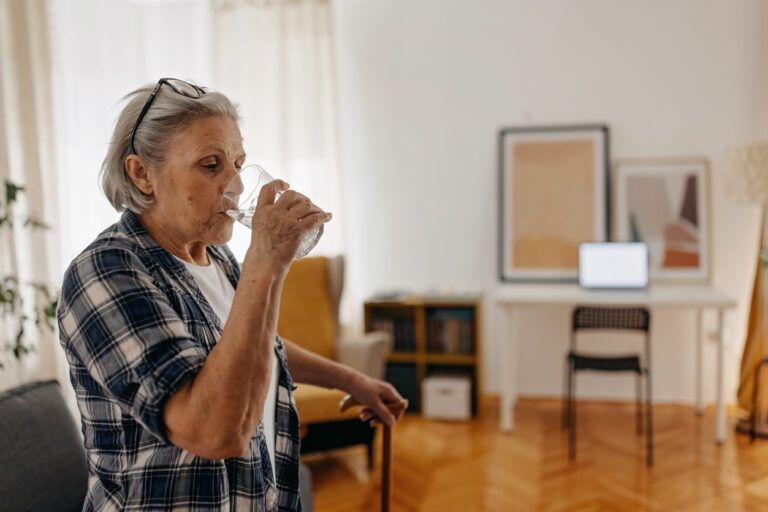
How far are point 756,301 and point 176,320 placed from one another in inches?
136

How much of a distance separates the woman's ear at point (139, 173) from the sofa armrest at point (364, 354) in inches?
88.8

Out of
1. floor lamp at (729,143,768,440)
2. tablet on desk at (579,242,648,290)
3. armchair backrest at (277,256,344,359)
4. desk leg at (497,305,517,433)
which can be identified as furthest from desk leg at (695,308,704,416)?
armchair backrest at (277,256,344,359)

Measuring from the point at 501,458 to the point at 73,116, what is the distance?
10.1 ft

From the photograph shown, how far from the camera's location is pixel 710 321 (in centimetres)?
386

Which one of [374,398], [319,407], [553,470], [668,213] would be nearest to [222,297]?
[374,398]

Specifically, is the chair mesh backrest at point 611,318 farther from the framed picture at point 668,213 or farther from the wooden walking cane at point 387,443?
the wooden walking cane at point 387,443

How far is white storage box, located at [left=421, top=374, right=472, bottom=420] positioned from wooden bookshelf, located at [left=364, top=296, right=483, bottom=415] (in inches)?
3.3

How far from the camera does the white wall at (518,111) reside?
375cm

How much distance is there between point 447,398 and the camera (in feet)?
12.4

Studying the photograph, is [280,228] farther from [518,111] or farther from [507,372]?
[518,111]

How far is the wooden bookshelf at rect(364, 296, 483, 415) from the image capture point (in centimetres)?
380

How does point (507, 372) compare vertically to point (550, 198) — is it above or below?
below

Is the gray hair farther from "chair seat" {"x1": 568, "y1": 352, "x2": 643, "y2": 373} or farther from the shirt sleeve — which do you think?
"chair seat" {"x1": 568, "y1": 352, "x2": 643, "y2": 373}

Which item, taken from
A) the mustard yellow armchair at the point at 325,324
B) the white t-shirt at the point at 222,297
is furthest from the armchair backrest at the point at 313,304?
the white t-shirt at the point at 222,297
